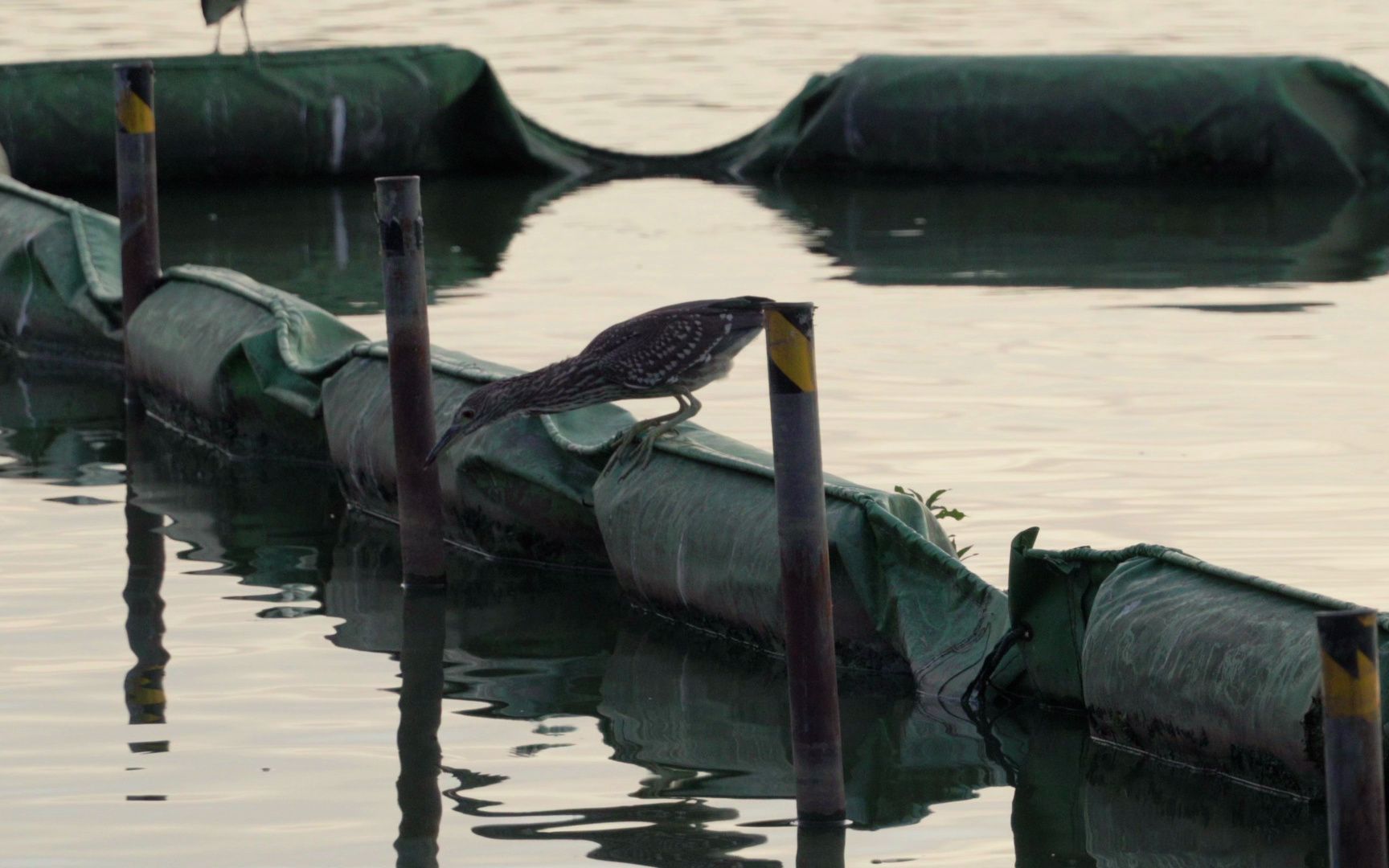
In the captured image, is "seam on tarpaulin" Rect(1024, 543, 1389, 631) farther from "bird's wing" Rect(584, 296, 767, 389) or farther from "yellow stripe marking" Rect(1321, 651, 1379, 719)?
"yellow stripe marking" Rect(1321, 651, 1379, 719)

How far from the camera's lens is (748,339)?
9.03 metres

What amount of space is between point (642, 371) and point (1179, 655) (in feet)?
8.35

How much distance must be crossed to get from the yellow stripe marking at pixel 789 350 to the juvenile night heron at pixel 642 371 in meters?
2.30

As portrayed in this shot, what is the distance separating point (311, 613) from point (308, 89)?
1210 centimetres

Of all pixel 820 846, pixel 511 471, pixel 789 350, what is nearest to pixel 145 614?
pixel 511 471

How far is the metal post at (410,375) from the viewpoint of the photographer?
30.9 feet

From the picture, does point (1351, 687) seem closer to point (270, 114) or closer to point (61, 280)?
point (61, 280)

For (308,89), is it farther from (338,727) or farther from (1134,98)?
(338,727)

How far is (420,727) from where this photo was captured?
8.28 metres

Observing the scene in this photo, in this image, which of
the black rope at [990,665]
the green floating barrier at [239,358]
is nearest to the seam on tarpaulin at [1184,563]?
the black rope at [990,665]

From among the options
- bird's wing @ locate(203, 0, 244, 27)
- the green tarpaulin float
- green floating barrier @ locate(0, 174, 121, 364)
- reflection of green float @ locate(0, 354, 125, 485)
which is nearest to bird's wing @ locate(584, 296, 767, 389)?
reflection of green float @ locate(0, 354, 125, 485)

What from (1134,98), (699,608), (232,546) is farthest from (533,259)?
(699,608)

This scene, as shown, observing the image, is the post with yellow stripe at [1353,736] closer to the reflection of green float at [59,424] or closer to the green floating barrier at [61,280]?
the reflection of green float at [59,424]

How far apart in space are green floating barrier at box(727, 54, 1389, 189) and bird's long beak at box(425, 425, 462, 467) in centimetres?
1229
